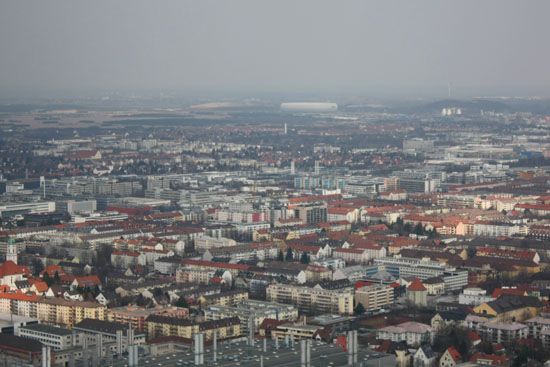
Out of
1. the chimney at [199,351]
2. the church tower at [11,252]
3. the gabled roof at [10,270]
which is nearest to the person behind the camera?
the chimney at [199,351]

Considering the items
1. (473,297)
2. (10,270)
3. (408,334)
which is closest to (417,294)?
(473,297)

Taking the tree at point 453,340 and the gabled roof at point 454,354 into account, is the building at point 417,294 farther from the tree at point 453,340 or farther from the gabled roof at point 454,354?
the gabled roof at point 454,354

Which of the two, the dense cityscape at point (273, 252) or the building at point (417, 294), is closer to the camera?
the dense cityscape at point (273, 252)

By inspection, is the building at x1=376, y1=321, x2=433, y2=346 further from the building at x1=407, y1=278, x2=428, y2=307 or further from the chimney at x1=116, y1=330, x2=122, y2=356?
the chimney at x1=116, y1=330, x2=122, y2=356

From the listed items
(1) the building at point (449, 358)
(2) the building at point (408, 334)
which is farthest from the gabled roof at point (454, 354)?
(2) the building at point (408, 334)

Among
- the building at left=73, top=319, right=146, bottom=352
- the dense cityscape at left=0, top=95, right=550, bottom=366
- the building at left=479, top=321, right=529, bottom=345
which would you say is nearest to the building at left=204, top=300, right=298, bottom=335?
the dense cityscape at left=0, top=95, right=550, bottom=366

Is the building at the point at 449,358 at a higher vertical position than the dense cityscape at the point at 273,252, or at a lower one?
higher

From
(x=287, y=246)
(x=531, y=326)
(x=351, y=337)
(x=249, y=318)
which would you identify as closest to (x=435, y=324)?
(x=531, y=326)
